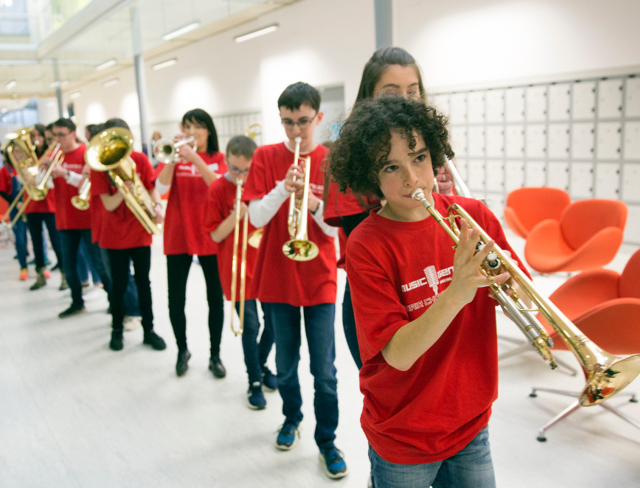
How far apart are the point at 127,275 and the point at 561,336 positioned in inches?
122

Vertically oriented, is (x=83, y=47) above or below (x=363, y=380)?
above

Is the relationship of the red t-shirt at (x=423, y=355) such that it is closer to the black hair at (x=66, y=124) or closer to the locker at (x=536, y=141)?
the black hair at (x=66, y=124)

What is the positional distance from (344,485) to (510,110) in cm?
491

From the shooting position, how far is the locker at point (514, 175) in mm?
5859

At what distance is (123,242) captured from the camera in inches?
132

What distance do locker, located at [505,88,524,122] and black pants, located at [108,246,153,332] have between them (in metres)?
4.28

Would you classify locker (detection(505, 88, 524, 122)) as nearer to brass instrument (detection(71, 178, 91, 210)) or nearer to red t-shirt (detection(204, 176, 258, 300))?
red t-shirt (detection(204, 176, 258, 300))

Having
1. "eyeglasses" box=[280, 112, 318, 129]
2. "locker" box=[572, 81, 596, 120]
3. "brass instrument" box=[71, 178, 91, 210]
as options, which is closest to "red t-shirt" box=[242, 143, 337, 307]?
"eyeglasses" box=[280, 112, 318, 129]

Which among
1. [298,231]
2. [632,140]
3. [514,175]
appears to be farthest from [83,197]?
[632,140]

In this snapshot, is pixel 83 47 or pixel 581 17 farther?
pixel 83 47

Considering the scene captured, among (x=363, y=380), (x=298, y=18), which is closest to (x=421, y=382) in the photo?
(x=363, y=380)

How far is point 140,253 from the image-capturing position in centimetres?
342

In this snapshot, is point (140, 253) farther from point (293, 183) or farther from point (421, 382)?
point (421, 382)

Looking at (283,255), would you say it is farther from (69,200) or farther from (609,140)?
(609,140)
